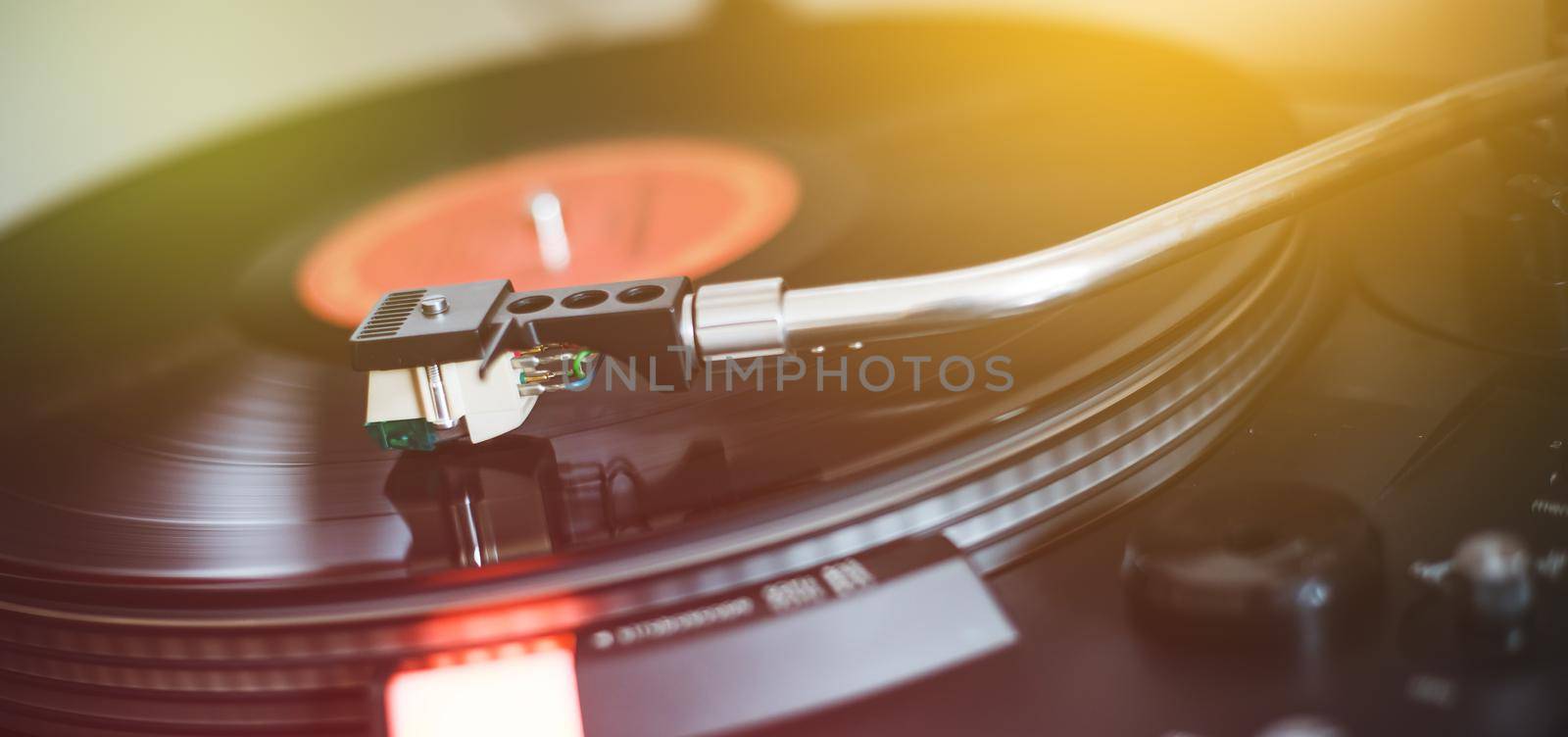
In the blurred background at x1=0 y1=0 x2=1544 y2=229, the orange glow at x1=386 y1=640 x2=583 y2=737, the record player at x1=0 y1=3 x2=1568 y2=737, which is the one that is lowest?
the orange glow at x1=386 y1=640 x2=583 y2=737

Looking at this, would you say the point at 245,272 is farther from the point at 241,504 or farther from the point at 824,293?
the point at 824,293

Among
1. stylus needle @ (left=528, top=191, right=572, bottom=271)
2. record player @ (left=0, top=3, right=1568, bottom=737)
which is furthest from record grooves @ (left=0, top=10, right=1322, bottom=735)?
stylus needle @ (left=528, top=191, right=572, bottom=271)

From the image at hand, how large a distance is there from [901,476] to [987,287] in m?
0.09

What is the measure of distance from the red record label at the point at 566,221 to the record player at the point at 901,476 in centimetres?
16

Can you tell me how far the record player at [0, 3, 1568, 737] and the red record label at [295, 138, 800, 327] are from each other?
157 mm

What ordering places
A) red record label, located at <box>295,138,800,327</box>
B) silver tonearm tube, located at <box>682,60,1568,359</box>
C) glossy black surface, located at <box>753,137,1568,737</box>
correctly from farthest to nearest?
1. red record label, located at <box>295,138,800,327</box>
2. silver tonearm tube, located at <box>682,60,1568,359</box>
3. glossy black surface, located at <box>753,137,1568,737</box>

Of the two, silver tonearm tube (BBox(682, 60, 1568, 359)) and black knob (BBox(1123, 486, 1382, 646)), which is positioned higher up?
silver tonearm tube (BBox(682, 60, 1568, 359))

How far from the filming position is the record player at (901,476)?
465 millimetres

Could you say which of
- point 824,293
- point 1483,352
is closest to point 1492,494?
point 1483,352

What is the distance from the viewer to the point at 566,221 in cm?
109

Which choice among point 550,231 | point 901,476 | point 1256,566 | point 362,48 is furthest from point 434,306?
point 362,48

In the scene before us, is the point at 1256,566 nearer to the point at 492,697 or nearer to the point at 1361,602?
the point at 1361,602

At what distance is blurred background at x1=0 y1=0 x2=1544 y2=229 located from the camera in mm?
1099

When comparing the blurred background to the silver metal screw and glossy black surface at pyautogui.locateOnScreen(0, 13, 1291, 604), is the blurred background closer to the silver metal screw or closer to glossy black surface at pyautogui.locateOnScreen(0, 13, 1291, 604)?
glossy black surface at pyautogui.locateOnScreen(0, 13, 1291, 604)
